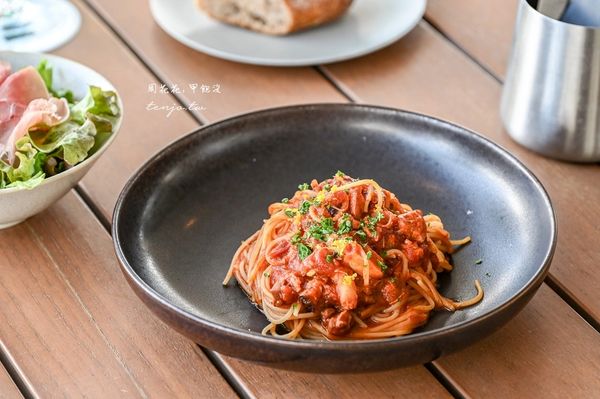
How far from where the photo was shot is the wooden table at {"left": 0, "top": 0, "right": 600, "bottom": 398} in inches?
71.1

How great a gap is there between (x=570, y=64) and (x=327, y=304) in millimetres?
946

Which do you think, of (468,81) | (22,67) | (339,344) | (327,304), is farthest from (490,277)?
(22,67)

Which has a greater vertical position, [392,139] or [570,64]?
[570,64]

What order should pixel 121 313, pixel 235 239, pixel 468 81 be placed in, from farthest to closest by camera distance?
1. pixel 468 81
2. pixel 235 239
3. pixel 121 313

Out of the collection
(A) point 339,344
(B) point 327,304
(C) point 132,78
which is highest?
(A) point 339,344

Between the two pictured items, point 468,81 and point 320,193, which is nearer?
point 320,193

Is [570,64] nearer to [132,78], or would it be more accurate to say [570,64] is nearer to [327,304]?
[327,304]

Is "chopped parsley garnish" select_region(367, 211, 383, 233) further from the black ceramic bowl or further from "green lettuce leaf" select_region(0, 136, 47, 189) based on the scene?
"green lettuce leaf" select_region(0, 136, 47, 189)

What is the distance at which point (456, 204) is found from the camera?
218 cm

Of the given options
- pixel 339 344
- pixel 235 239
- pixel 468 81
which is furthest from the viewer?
pixel 468 81

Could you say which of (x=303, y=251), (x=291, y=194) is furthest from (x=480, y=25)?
(x=303, y=251)

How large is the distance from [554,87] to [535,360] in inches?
31.6

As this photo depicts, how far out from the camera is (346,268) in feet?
5.93

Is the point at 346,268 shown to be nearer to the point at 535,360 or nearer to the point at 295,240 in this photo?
the point at 295,240
